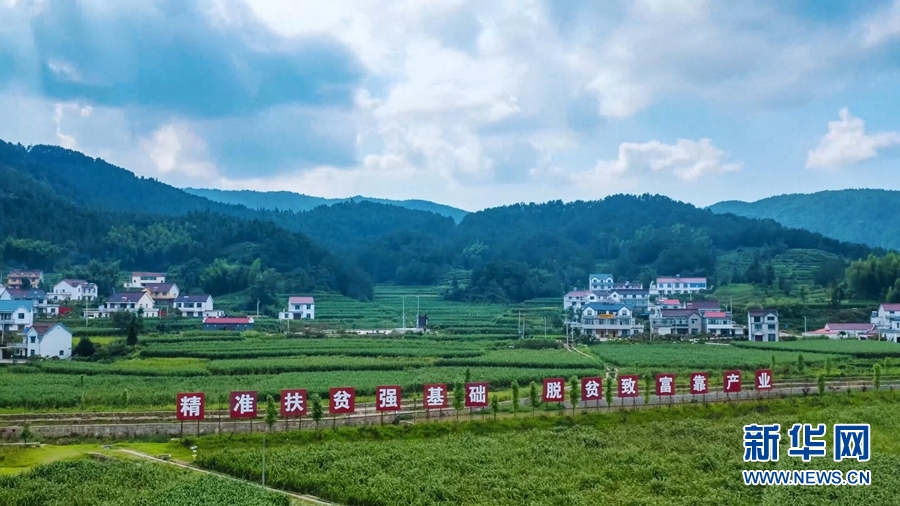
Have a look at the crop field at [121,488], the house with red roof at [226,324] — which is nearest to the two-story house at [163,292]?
the house with red roof at [226,324]

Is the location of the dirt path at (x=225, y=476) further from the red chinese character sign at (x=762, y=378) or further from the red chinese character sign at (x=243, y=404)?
the red chinese character sign at (x=762, y=378)

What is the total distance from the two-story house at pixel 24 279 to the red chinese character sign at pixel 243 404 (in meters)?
74.3

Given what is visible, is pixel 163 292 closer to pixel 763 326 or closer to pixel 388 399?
pixel 388 399

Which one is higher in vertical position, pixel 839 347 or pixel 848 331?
pixel 848 331

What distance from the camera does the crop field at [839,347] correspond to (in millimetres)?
55197

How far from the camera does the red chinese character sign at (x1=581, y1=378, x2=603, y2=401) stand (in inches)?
1358

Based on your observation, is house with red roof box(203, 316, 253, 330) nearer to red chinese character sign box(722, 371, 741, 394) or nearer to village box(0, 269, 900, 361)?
village box(0, 269, 900, 361)

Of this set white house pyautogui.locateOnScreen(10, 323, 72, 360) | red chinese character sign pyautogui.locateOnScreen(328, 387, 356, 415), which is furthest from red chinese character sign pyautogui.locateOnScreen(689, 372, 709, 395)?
white house pyautogui.locateOnScreen(10, 323, 72, 360)

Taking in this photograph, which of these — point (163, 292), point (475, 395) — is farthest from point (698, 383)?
point (163, 292)

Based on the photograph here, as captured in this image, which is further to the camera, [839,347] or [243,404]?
[839,347]

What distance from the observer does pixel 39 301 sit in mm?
79688

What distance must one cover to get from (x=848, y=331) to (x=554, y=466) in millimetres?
56243

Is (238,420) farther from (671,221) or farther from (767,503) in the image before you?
(671,221)

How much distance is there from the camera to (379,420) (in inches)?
1278
